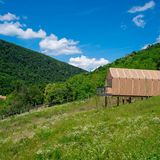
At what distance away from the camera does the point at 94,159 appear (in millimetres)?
18672

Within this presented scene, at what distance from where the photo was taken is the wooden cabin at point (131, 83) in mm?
56972

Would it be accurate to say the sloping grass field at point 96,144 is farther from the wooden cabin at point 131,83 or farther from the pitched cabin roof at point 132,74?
the pitched cabin roof at point 132,74

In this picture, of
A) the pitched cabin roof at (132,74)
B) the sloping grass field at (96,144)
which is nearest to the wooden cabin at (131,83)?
the pitched cabin roof at (132,74)

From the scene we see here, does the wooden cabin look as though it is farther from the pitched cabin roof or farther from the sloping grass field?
the sloping grass field

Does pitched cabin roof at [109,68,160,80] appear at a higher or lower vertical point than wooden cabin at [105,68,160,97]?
higher

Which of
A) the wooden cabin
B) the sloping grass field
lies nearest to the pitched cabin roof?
the wooden cabin

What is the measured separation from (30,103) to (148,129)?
136168 millimetres

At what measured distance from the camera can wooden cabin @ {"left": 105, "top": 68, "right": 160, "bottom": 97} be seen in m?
57.0

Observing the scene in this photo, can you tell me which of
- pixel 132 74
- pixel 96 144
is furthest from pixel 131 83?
pixel 96 144

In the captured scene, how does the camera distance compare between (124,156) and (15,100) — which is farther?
(15,100)

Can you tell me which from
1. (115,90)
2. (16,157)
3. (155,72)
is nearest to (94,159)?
(16,157)

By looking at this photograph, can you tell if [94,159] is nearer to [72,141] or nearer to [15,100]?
[72,141]

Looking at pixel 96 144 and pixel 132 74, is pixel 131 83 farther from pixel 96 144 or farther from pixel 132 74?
pixel 96 144

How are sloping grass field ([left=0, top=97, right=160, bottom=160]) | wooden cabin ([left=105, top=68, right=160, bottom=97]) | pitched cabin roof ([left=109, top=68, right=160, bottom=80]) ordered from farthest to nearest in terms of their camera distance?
pitched cabin roof ([left=109, top=68, right=160, bottom=80]) < wooden cabin ([left=105, top=68, right=160, bottom=97]) < sloping grass field ([left=0, top=97, right=160, bottom=160])
